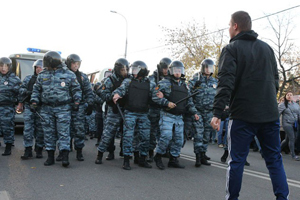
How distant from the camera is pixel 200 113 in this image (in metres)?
6.91

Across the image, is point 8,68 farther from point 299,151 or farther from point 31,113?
point 299,151

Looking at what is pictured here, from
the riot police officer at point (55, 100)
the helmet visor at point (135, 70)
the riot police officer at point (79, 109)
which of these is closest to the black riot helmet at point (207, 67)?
the helmet visor at point (135, 70)

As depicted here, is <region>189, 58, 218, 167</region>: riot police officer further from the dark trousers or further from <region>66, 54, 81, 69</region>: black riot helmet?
the dark trousers

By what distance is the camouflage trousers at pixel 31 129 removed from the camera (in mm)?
6855

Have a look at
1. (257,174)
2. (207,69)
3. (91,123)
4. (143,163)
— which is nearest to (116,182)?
(143,163)

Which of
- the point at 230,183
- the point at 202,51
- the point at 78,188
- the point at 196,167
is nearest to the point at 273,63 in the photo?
the point at 230,183

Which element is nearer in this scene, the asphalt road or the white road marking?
the asphalt road

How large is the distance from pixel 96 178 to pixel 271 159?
278cm

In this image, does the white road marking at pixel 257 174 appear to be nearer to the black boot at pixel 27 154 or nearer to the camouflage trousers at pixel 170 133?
the camouflage trousers at pixel 170 133

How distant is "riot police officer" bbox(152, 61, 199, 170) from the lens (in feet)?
20.7

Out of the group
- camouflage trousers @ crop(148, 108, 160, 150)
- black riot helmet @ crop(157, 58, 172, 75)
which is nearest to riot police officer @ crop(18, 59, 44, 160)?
camouflage trousers @ crop(148, 108, 160, 150)

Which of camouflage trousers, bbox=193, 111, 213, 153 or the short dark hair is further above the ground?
the short dark hair

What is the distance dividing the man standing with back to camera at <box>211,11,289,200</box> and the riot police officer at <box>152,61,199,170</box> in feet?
8.96

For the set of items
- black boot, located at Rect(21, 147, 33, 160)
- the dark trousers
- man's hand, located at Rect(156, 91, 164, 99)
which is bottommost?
black boot, located at Rect(21, 147, 33, 160)
